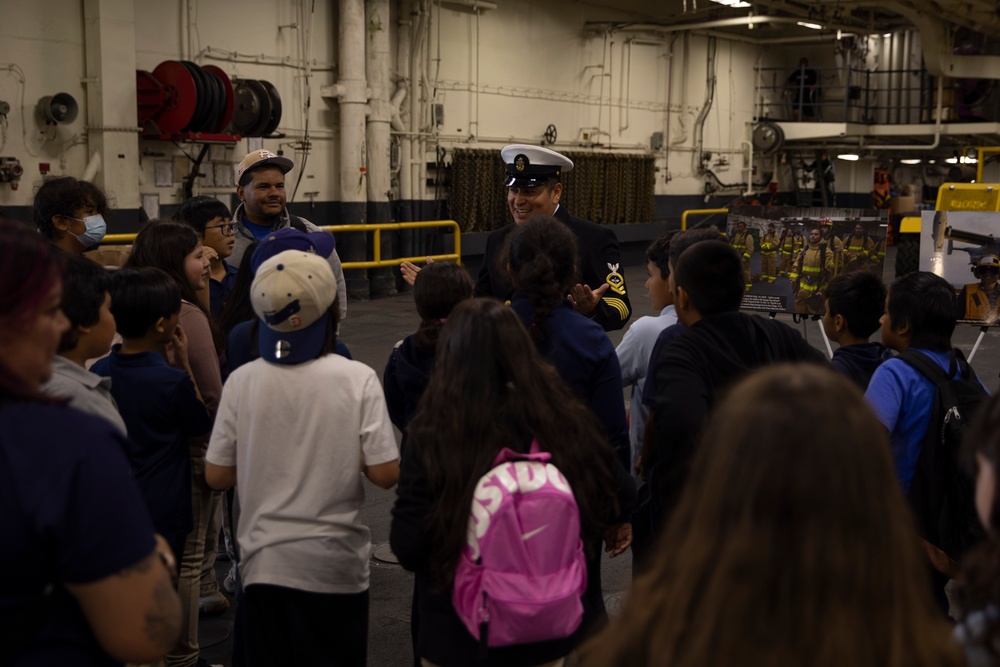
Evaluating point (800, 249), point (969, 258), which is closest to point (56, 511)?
point (800, 249)

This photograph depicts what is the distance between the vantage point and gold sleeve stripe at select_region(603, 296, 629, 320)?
13.2 ft

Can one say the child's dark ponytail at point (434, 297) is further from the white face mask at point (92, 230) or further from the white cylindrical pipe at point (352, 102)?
the white cylindrical pipe at point (352, 102)

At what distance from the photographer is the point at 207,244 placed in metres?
4.46

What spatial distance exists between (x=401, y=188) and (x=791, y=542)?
44.9 ft

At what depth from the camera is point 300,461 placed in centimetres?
272

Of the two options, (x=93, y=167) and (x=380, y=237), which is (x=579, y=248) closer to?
(x=93, y=167)

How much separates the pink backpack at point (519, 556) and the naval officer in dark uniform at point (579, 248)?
143 centimetres

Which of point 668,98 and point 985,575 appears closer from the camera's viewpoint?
point 985,575

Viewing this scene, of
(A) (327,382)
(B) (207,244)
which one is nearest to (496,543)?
(A) (327,382)

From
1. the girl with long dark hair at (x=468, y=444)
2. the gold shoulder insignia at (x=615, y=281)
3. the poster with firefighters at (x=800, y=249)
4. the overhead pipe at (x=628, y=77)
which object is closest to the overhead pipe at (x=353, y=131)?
the overhead pipe at (x=628, y=77)

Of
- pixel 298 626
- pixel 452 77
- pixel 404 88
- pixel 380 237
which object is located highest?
pixel 452 77

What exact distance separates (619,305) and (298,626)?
1.88 metres

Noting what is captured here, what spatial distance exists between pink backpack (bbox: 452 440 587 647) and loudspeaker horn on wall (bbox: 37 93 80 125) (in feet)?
30.9

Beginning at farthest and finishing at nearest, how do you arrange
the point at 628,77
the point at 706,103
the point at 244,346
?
the point at 706,103
the point at 628,77
the point at 244,346
